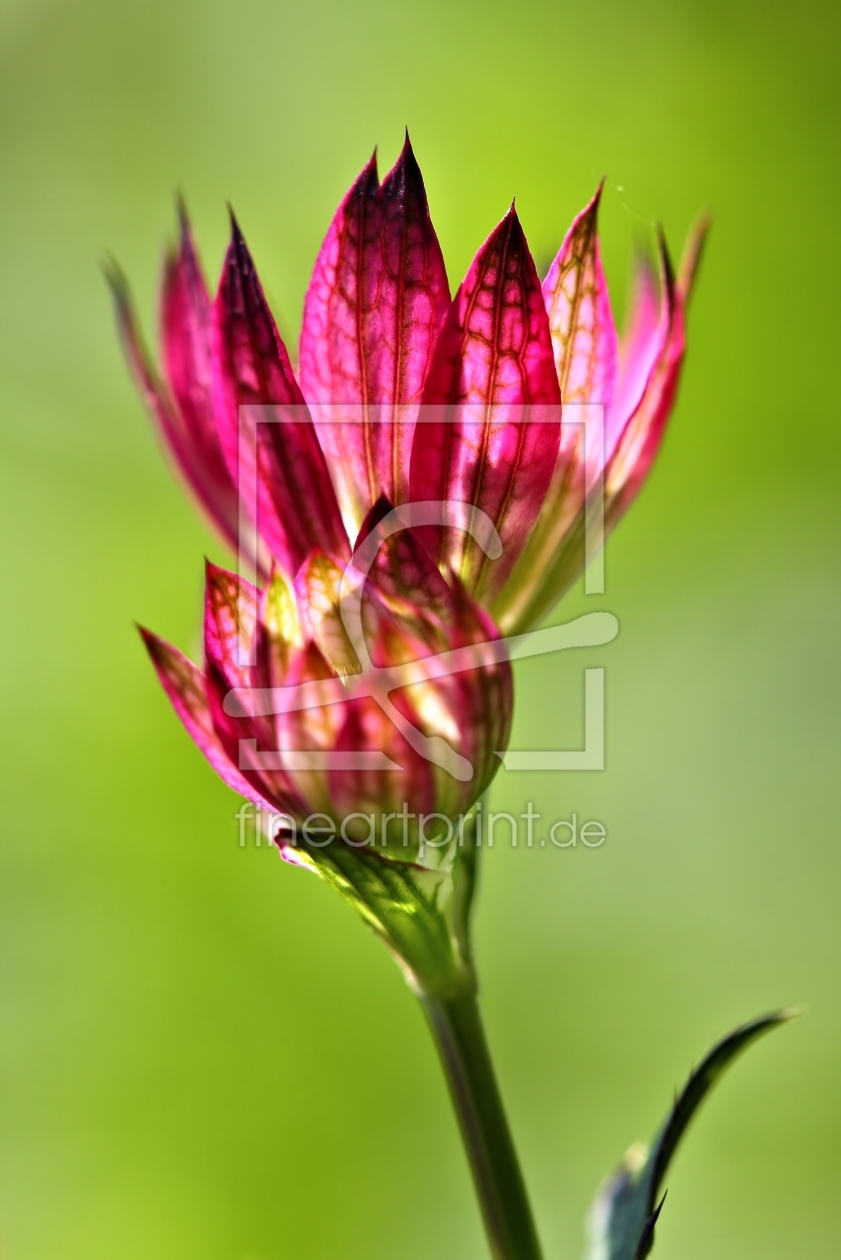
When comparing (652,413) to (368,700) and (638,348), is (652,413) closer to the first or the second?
(638,348)

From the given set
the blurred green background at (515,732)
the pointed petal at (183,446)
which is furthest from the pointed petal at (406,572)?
the blurred green background at (515,732)

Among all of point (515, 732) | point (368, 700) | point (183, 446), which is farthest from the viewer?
point (515, 732)

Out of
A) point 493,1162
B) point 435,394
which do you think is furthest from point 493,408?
point 493,1162

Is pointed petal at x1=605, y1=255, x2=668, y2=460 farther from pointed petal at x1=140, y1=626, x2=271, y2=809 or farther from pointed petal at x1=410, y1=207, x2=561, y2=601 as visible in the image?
pointed petal at x1=140, y1=626, x2=271, y2=809

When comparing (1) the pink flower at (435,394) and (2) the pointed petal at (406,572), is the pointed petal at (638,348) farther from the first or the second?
(2) the pointed petal at (406,572)

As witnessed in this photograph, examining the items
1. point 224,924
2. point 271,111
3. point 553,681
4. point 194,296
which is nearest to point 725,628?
point 553,681

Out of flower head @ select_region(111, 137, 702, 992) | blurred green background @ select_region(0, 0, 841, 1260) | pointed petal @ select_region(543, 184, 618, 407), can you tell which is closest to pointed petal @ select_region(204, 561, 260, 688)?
flower head @ select_region(111, 137, 702, 992)

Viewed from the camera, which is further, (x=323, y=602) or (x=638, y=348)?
(x=638, y=348)
